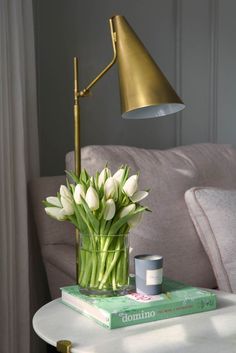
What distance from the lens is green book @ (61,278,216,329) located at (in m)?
1.06

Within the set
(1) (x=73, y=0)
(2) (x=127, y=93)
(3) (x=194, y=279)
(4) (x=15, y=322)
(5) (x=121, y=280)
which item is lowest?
(4) (x=15, y=322)

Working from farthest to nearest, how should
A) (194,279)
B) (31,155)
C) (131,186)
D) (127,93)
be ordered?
(31,155) → (194,279) → (127,93) → (131,186)

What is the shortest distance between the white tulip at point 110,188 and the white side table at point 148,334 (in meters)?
0.27

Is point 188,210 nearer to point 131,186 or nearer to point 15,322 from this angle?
point 131,186

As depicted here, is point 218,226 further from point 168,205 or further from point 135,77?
point 135,77

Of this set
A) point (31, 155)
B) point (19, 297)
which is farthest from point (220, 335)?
point (31, 155)

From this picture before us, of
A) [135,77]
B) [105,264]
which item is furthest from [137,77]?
[105,264]

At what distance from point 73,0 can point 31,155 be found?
27.6 inches

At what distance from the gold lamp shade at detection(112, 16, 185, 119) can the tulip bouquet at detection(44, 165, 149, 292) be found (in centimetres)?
21

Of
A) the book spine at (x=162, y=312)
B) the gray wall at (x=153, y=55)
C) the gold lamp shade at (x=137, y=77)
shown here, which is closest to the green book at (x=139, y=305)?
the book spine at (x=162, y=312)

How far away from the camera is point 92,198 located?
1.13 metres

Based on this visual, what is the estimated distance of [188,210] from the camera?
1.62 meters

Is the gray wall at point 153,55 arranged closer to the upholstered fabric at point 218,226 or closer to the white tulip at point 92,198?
the upholstered fabric at point 218,226

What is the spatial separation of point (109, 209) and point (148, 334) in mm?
268
